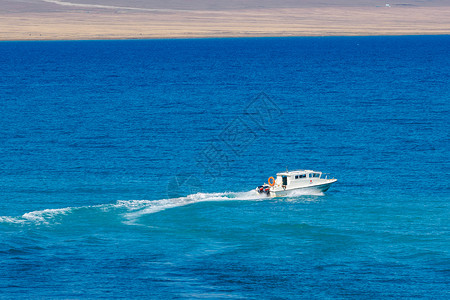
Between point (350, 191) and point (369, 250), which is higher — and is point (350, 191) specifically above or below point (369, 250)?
above

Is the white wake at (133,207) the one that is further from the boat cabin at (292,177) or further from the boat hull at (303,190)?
the boat cabin at (292,177)

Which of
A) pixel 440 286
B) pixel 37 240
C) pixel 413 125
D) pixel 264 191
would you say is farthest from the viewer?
pixel 413 125

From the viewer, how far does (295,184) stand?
97875mm

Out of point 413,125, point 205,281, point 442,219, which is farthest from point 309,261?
point 413,125

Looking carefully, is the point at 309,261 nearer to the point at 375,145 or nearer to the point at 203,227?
the point at 203,227

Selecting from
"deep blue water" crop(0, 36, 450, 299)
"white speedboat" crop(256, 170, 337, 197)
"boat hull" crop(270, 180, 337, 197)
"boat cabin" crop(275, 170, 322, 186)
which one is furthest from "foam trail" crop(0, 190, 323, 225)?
"boat cabin" crop(275, 170, 322, 186)

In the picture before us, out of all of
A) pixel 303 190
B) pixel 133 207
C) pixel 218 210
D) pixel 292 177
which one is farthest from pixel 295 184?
pixel 133 207

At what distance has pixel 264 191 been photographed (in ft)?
316

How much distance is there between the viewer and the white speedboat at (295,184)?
317 ft

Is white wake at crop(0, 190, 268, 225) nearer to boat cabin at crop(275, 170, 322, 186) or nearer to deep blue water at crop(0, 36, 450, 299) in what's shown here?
deep blue water at crop(0, 36, 450, 299)

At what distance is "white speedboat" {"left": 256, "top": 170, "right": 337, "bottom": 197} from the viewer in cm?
9662

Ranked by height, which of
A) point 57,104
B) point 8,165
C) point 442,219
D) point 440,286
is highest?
point 57,104

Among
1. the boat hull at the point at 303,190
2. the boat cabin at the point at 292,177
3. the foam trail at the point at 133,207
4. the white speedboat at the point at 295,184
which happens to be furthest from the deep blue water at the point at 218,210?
the boat cabin at the point at 292,177

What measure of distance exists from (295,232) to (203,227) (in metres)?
10.4
